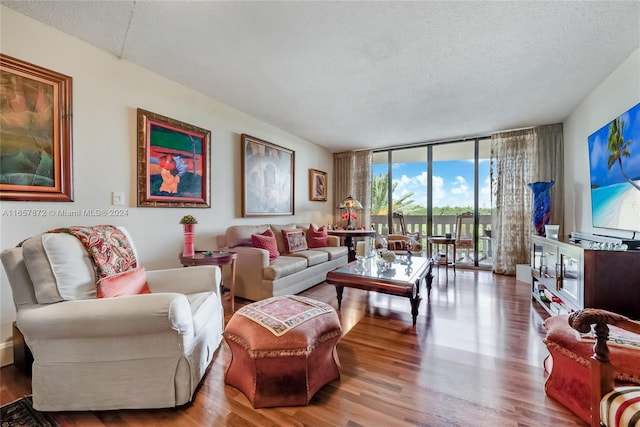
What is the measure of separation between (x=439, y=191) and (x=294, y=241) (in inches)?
123

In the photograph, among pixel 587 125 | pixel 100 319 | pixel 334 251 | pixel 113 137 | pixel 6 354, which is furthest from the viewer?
pixel 334 251

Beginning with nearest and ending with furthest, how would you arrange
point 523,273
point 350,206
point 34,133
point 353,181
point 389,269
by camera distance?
1. point 34,133
2. point 389,269
3. point 523,273
4. point 350,206
5. point 353,181

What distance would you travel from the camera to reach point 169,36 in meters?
2.03

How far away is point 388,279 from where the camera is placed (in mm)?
2342

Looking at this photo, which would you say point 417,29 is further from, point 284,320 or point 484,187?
point 484,187

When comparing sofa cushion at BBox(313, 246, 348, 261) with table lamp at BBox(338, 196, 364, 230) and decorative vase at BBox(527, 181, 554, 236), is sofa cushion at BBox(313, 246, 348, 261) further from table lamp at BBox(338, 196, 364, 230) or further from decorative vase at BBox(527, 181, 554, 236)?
decorative vase at BBox(527, 181, 554, 236)

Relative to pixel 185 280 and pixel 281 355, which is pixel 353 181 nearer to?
pixel 185 280

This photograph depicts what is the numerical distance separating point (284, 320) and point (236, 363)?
395 millimetres

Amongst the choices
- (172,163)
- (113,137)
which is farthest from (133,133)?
(172,163)

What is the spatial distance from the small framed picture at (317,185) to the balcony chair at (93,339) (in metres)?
3.91

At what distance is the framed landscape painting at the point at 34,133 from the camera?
175 cm

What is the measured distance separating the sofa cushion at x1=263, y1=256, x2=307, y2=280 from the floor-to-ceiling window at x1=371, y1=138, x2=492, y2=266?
2.88m

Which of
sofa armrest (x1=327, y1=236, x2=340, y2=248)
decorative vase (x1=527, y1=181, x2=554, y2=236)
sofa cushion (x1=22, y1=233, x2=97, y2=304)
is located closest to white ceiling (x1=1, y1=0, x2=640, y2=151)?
decorative vase (x1=527, y1=181, x2=554, y2=236)

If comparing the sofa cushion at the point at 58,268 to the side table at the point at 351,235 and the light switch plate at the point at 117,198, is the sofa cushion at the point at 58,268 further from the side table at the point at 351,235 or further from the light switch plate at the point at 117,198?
the side table at the point at 351,235
